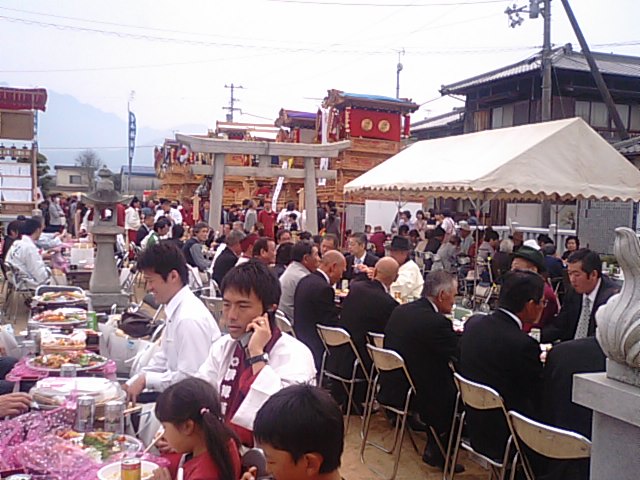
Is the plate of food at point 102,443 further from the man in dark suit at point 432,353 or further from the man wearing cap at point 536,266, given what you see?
the man wearing cap at point 536,266

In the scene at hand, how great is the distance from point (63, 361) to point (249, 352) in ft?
4.84

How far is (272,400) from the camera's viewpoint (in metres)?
1.78

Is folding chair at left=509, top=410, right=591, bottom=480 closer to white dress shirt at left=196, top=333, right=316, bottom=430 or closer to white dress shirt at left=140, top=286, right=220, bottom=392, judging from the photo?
white dress shirt at left=196, top=333, right=316, bottom=430

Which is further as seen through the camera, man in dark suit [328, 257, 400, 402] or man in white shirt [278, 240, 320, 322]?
man in white shirt [278, 240, 320, 322]

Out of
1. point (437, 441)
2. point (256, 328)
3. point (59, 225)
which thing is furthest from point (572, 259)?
point (59, 225)

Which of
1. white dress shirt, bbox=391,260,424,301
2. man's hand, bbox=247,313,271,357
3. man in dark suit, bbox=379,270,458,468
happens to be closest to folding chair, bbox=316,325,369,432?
man in dark suit, bbox=379,270,458,468

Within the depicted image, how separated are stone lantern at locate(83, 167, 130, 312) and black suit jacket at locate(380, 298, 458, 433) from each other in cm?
381

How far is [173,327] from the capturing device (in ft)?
10.7

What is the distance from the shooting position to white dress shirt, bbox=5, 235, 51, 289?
8023 mm

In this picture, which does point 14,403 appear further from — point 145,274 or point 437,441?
point 437,441

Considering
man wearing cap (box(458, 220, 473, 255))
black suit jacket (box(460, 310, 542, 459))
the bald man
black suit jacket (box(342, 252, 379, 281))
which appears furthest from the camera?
man wearing cap (box(458, 220, 473, 255))

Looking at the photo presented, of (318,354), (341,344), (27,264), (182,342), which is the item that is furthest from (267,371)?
(27,264)

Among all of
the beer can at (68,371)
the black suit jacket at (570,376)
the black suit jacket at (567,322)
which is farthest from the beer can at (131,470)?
the black suit jacket at (567,322)

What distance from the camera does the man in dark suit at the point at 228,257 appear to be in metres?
7.80
